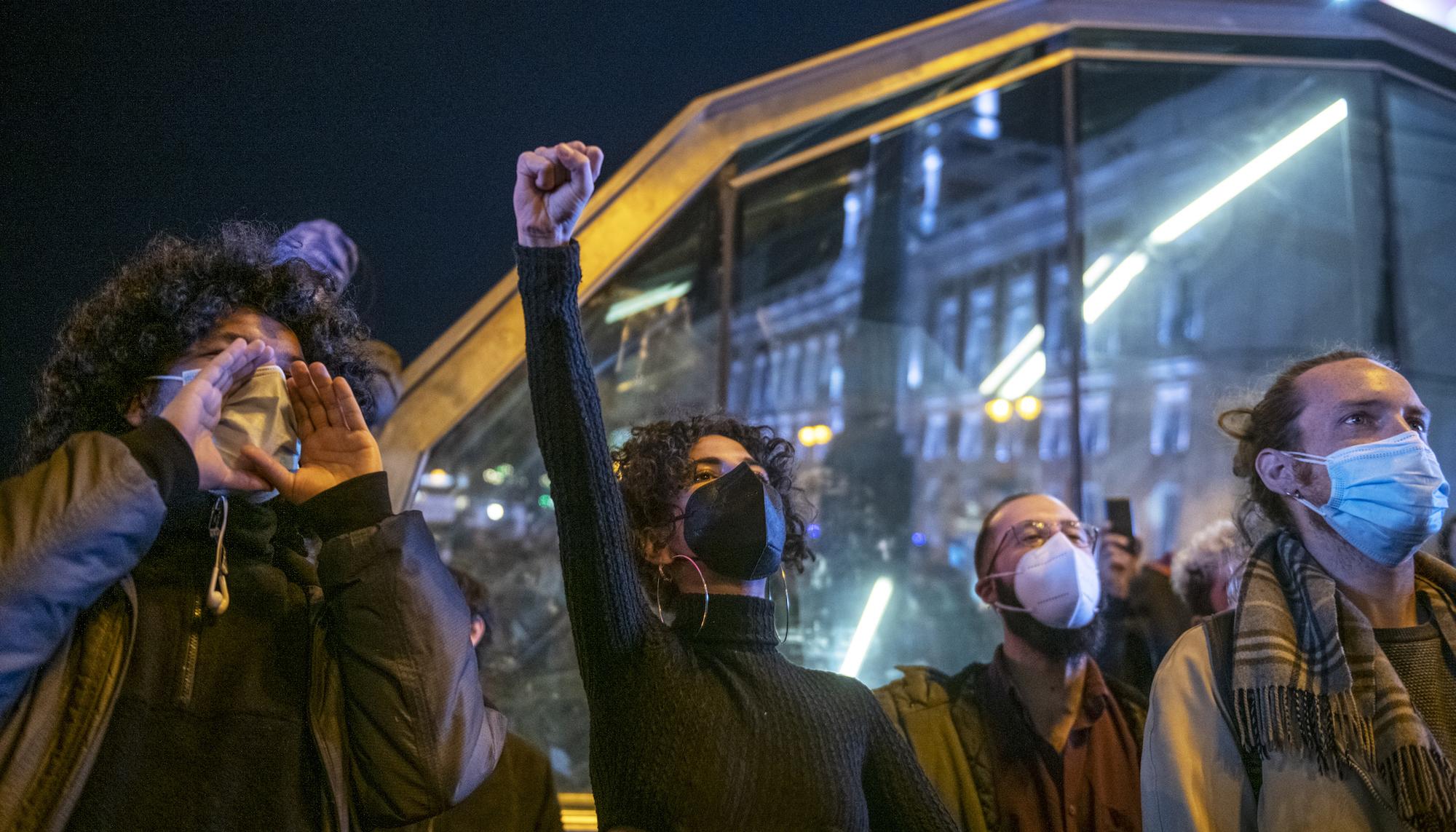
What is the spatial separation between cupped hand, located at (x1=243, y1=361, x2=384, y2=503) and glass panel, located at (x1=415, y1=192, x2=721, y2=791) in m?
1.78

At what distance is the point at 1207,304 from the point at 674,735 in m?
4.77

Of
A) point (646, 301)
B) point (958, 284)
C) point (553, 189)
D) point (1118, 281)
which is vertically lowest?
point (553, 189)

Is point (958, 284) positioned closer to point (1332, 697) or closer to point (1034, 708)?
point (1034, 708)

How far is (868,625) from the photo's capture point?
13.3 feet

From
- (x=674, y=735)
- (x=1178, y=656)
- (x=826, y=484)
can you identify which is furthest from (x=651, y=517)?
(x=826, y=484)

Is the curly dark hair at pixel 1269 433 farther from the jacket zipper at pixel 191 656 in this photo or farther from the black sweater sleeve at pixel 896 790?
the jacket zipper at pixel 191 656

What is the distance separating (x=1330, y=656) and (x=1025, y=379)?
11.0ft

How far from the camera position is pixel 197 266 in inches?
56.6

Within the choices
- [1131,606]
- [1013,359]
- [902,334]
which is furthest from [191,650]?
[1013,359]

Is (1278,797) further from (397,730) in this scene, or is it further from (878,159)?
(878,159)

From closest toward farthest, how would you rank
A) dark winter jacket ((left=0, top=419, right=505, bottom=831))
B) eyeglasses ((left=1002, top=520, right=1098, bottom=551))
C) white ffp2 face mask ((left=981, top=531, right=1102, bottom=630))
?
dark winter jacket ((left=0, top=419, right=505, bottom=831))
white ffp2 face mask ((left=981, top=531, right=1102, bottom=630))
eyeglasses ((left=1002, top=520, right=1098, bottom=551))

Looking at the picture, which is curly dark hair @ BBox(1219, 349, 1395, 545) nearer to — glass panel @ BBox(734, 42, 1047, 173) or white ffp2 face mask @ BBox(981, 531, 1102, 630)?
white ffp2 face mask @ BBox(981, 531, 1102, 630)

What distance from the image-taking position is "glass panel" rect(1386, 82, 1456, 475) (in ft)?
13.4

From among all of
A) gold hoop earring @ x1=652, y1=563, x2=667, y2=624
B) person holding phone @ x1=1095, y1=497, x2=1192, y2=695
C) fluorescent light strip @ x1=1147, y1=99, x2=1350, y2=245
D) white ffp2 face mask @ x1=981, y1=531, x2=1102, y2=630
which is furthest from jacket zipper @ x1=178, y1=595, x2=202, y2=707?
fluorescent light strip @ x1=1147, y1=99, x2=1350, y2=245
